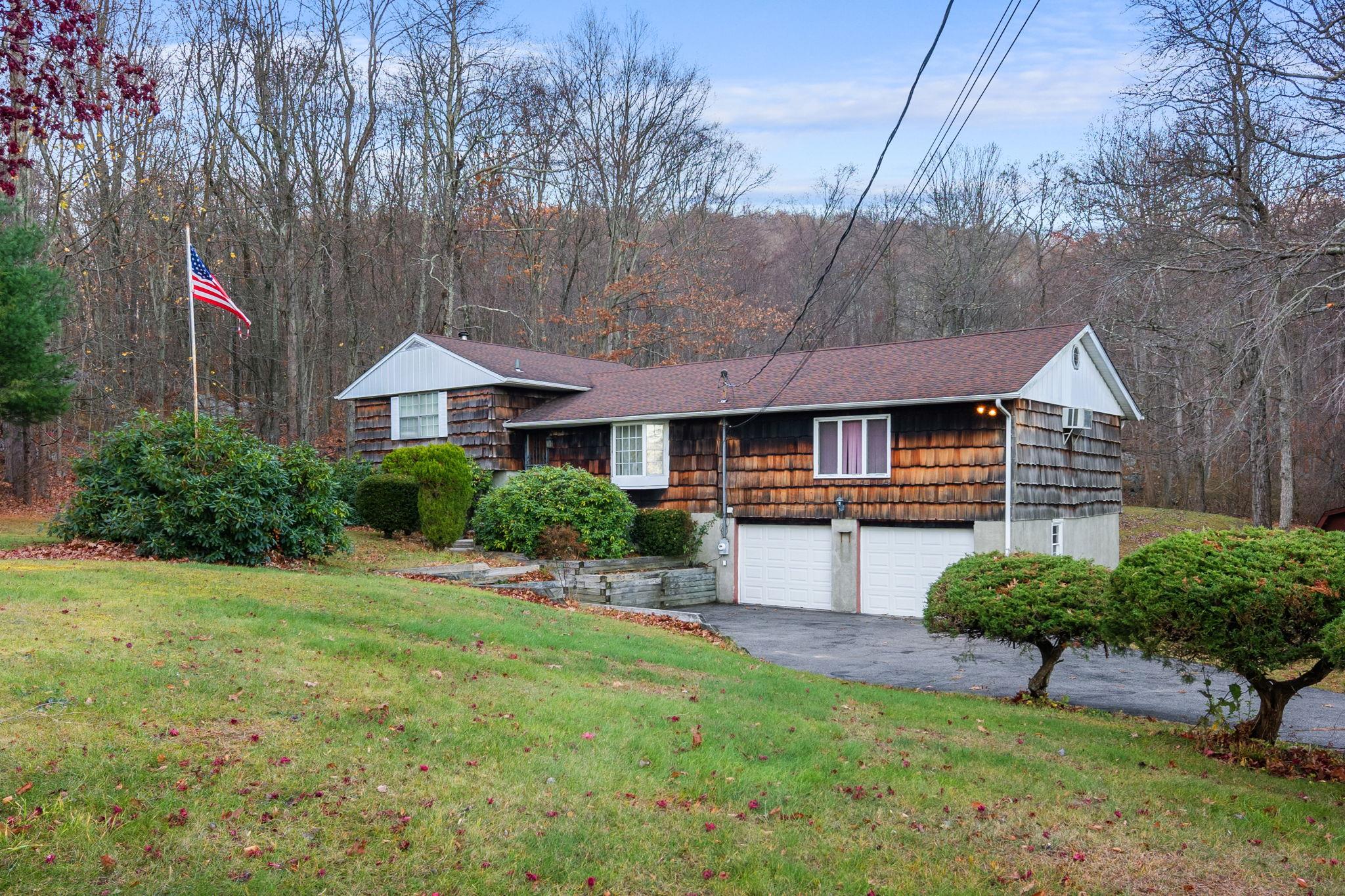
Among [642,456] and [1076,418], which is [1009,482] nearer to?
[1076,418]

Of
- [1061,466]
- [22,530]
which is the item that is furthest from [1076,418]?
[22,530]

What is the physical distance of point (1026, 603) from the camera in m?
9.76

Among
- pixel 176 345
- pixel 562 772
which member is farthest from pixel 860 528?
pixel 176 345

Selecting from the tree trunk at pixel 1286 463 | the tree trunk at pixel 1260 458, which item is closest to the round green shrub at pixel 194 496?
the tree trunk at pixel 1260 458

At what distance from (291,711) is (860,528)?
14.6 metres

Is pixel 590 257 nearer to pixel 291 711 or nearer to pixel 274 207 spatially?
pixel 274 207

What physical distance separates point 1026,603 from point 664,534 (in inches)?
468

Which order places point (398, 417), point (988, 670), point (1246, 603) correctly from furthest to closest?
point (398, 417) → point (988, 670) → point (1246, 603)

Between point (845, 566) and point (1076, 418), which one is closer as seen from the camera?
point (845, 566)

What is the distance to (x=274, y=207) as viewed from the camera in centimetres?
2888

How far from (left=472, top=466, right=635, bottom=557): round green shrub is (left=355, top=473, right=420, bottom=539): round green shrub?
1.55m

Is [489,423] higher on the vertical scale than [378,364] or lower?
lower

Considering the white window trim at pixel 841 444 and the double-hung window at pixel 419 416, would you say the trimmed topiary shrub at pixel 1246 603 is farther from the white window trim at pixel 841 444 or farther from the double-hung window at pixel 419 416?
the double-hung window at pixel 419 416

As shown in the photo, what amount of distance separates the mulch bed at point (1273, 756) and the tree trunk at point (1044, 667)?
6.80ft
